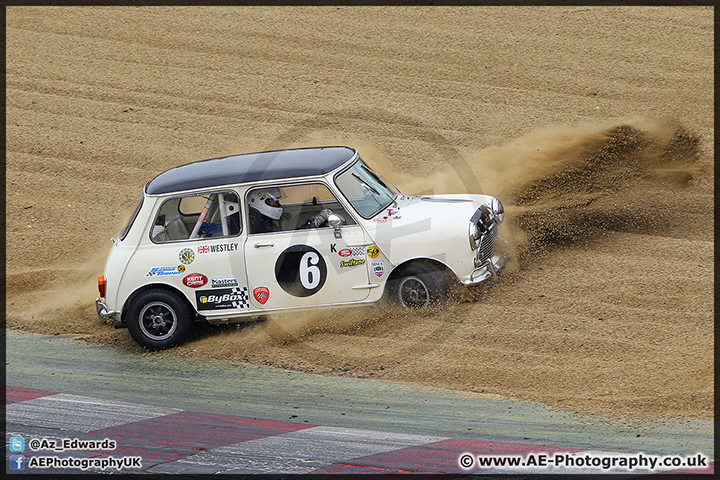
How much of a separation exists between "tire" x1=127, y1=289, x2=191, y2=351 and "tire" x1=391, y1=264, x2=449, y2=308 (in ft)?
7.99

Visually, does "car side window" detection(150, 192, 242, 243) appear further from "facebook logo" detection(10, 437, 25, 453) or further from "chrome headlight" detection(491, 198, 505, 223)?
"chrome headlight" detection(491, 198, 505, 223)

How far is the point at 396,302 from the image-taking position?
26.6 ft

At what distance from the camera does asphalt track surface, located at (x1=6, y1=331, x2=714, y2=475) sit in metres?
5.86

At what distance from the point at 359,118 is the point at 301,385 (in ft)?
25.0

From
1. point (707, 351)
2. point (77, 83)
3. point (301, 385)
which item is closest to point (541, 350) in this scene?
point (707, 351)

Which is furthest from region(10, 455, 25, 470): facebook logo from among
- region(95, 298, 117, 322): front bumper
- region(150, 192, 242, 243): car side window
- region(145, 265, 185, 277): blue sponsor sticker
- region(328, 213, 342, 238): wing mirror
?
region(328, 213, 342, 238): wing mirror

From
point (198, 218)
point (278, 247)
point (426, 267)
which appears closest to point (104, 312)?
point (198, 218)

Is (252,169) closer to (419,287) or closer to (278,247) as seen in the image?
(278,247)

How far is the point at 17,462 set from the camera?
6.31 metres

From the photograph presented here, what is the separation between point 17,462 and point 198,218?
3.28 metres

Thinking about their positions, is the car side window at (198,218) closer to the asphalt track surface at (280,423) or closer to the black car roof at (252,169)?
the black car roof at (252,169)

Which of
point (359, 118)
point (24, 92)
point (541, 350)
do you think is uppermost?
point (24, 92)

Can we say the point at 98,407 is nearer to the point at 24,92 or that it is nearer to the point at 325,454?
the point at 325,454

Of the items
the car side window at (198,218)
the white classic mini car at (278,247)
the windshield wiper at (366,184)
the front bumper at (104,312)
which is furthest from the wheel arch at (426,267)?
the front bumper at (104,312)
